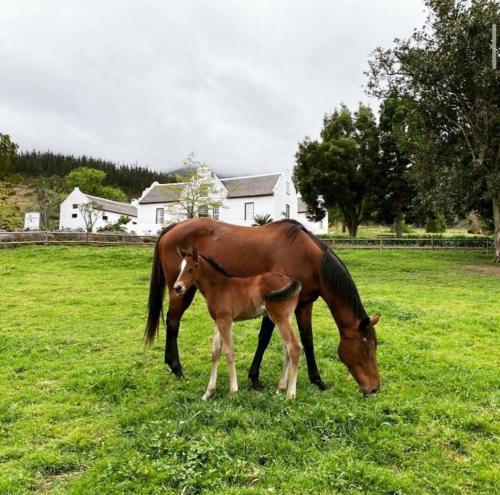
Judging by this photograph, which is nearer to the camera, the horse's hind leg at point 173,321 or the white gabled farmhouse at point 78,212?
the horse's hind leg at point 173,321

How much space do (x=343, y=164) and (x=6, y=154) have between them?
27.1m

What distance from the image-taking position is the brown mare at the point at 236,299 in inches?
171

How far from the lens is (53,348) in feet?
21.5

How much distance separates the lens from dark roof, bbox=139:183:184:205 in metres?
36.6

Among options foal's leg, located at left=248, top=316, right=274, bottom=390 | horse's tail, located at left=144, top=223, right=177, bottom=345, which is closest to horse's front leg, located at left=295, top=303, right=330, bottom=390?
foal's leg, located at left=248, top=316, right=274, bottom=390

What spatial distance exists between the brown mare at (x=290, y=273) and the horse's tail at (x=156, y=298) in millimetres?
18

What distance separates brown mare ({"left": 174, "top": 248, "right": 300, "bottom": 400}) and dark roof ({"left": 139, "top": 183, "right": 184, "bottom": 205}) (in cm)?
3234

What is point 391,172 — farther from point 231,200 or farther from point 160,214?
point 160,214

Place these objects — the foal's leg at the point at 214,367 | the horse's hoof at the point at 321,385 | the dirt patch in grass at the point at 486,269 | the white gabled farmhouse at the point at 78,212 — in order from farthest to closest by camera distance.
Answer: the white gabled farmhouse at the point at 78,212
the dirt patch in grass at the point at 486,269
the horse's hoof at the point at 321,385
the foal's leg at the point at 214,367

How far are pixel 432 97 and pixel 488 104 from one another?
89.1 inches

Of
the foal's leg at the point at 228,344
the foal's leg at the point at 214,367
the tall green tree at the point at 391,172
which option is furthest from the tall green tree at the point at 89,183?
the foal's leg at the point at 228,344

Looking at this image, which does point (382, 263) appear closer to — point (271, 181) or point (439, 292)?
point (439, 292)

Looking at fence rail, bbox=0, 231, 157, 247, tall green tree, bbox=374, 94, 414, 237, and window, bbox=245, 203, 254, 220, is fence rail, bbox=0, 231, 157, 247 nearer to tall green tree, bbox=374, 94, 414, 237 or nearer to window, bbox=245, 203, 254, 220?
window, bbox=245, 203, 254, 220

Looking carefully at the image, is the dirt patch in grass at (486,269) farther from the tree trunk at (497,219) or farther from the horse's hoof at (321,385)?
the horse's hoof at (321,385)
